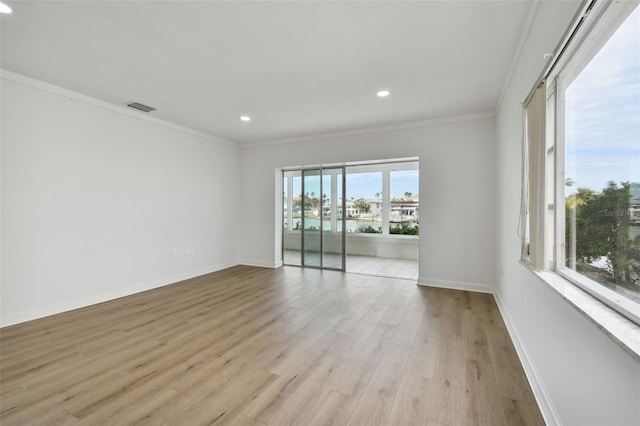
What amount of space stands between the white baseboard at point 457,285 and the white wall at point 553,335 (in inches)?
40.7

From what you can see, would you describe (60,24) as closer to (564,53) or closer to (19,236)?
(19,236)

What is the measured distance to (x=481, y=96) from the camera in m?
3.63

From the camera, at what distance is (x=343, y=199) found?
5598 millimetres

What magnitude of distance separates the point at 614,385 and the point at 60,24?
3.95 metres

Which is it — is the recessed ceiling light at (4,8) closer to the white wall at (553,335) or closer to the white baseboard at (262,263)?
the white wall at (553,335)

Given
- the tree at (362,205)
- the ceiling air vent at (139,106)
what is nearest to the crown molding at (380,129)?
the ceiling air vent at (139,106)

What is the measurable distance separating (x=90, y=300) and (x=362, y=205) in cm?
623

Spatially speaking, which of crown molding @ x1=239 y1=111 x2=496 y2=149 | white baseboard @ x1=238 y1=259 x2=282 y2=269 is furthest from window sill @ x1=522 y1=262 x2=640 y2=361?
white baseboard @ x1=238 y1=259 x2=282 y2=269

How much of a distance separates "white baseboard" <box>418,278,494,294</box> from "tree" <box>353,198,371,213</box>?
11.8ft

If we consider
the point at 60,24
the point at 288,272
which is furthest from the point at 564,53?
the point at 288,272

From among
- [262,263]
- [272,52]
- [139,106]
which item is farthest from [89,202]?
[262,263]

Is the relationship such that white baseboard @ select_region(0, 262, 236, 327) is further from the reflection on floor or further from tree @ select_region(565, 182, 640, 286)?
tree @ select_region(565, 182, 640, 286)

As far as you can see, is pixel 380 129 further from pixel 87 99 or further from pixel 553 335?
pixel 87 99

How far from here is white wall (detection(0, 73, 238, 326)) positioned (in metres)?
3.09
